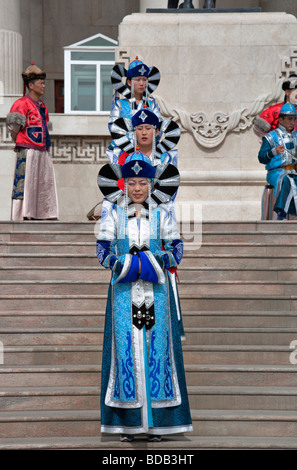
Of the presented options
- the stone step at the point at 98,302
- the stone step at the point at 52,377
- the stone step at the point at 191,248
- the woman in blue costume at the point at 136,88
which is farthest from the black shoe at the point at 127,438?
the woman in blue costume at the point at 136,88

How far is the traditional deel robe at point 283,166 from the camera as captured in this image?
13312 millimetres

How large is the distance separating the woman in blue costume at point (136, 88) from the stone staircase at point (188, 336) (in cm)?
155

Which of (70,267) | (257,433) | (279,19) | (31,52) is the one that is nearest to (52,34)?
(31,52)

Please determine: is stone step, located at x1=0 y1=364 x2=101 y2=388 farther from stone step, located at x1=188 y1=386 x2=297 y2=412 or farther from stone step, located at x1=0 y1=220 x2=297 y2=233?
stone step, located at x1=0 y1=220 x2=297 y2=233

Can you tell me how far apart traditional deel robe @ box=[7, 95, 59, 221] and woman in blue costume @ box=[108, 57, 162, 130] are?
85.7 inches

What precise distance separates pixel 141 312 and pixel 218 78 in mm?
8851

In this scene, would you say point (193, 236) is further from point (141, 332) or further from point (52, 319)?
point (141, 332)

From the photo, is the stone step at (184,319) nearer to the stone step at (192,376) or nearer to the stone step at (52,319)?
the stone step at (52,319)

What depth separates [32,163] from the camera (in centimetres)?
1437

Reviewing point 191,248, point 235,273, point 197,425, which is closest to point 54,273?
point 191,248

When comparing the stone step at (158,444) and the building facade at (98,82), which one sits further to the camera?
the building facade at (98,82)

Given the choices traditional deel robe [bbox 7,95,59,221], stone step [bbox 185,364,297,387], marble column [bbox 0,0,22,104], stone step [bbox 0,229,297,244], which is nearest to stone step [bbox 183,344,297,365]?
stone step [bbox 185,364,297,387]

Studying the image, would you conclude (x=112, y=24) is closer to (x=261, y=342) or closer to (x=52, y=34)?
(x=52, y=34)
